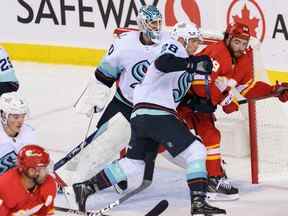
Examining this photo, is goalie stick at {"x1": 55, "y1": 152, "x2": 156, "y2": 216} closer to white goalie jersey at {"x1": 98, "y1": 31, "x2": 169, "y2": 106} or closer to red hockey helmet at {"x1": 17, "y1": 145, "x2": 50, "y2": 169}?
white goalie jersey at {"x1": 98, "y1": 31, "x2": 169, "y2": 106}

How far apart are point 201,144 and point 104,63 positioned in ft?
2.31

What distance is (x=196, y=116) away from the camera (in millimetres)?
5605

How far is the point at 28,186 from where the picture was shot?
4.36 metres

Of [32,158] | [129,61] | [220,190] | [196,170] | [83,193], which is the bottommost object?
[220,190]

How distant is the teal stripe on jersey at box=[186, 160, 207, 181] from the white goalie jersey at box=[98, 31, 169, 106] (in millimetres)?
624

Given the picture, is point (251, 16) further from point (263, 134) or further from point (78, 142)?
point (78, 142)

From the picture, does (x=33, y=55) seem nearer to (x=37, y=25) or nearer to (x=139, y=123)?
(x=37, y=25)

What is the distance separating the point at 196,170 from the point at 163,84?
415mm

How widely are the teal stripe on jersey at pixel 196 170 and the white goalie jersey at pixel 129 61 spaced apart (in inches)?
24.6

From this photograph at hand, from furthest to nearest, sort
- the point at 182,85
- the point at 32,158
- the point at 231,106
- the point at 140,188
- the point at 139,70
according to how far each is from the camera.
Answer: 1. the point at 140,188
2. the point at 231,106
3. the point at 139,70
4. the point at 182,85
5. the point at 32,158

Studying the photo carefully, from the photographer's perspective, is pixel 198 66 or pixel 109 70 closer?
pixel 198 66

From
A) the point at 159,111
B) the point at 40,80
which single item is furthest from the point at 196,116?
the point at 40,80

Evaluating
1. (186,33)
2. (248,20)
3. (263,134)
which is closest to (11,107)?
(186,33)

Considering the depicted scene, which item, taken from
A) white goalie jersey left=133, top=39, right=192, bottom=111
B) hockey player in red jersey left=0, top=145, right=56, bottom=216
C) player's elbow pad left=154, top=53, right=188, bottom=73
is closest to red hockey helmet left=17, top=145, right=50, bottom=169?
hockey player in red jersey left=0, top=145, right=56, bottom=216
